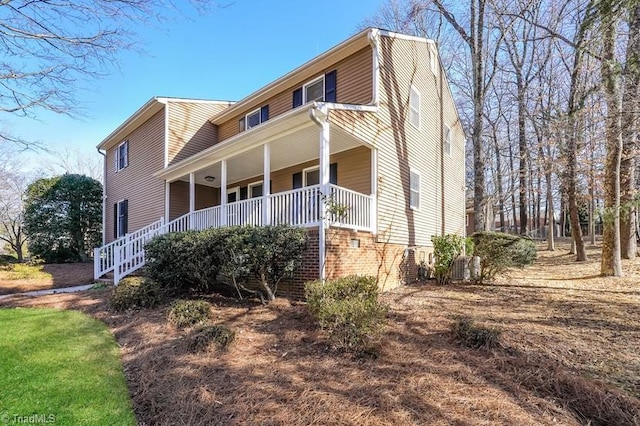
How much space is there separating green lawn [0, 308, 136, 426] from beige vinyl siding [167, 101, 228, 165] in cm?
861

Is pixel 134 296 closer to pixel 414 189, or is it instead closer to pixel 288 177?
pixel 288 177

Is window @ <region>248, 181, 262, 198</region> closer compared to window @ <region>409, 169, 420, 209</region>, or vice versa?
window @ <region>409, 169, 420, 209</region>

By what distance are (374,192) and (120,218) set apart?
12.6 metres

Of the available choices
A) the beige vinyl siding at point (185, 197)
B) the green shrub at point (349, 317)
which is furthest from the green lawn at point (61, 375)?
the beige vinyl siding at point (185, 197)

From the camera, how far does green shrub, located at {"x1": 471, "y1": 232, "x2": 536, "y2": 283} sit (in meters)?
9.34

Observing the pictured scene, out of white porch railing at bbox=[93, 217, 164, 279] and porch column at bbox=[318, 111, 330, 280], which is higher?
porch column at bbox=[318, 111, 330, 280]

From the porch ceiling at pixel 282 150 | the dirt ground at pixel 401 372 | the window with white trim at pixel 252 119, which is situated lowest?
the dirt ground at pixel 401 372

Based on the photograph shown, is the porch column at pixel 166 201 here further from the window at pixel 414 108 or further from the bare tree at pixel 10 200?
the bare tree at pixel 10 200

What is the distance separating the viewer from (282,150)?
32.7 feet

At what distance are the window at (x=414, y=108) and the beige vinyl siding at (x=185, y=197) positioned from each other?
26.3 ft

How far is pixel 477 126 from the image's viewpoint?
14.0 m

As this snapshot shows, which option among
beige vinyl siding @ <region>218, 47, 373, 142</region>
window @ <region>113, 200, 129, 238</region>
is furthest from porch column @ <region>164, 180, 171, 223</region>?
beige vinyl siding @ <region>218, 47, 373, 142</region>

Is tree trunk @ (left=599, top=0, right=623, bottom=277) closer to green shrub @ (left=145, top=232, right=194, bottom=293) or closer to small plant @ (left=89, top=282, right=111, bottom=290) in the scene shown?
green shrub @ (left=145, top=232, right=194, bottom=293)

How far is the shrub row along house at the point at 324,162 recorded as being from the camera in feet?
Answer: 25.8
